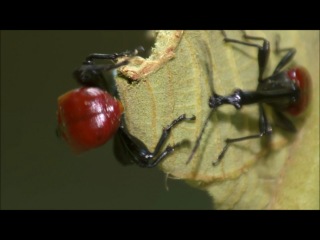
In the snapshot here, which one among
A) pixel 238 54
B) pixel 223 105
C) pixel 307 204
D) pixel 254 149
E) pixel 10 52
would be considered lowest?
pixel 307 204

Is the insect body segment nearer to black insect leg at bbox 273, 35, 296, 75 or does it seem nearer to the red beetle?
black insect leg at bbox 273, 35, 296, 75

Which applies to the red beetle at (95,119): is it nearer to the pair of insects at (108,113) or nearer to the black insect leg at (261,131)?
the pair of insects at (108,113)

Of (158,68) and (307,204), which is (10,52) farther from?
(307,204)

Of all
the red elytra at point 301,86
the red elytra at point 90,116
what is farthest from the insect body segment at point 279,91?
the red elytra at point 90,116

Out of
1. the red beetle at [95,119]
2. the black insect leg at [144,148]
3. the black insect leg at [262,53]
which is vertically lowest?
the black insect leg at [144,148]

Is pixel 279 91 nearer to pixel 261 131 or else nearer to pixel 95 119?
pixel 261 131

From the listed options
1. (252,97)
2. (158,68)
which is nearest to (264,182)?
(252,97)

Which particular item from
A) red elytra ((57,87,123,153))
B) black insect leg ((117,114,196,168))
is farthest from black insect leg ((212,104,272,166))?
red elytra ((57,87,123,153))
